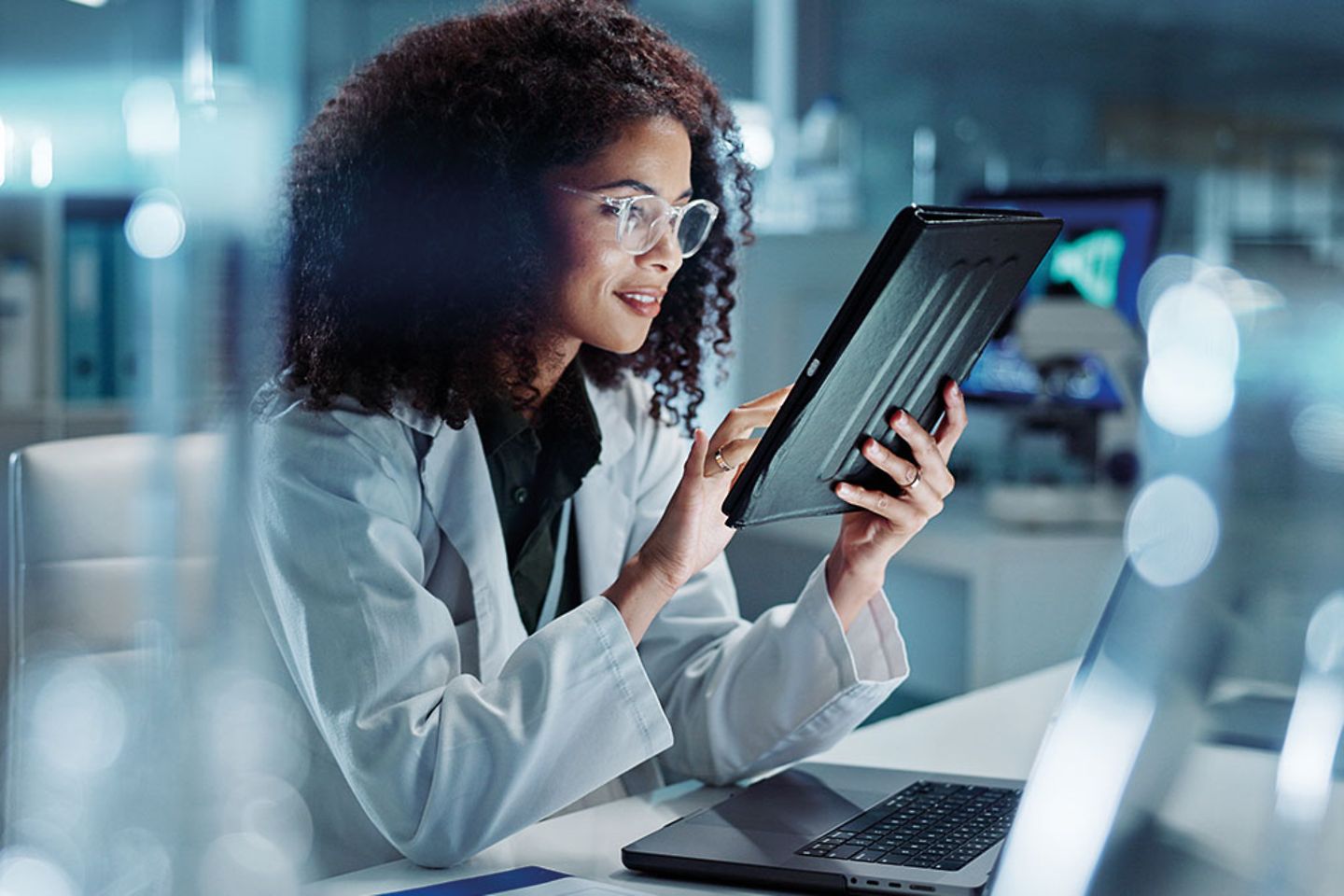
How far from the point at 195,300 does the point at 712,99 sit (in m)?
1.18

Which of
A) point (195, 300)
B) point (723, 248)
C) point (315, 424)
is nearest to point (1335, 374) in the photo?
point (723, 248)

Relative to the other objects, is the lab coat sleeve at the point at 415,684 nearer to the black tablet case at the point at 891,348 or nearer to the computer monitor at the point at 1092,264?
the black tablet case at the point at 891,348

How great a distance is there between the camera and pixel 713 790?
1.14 meters

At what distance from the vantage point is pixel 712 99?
1.21 m

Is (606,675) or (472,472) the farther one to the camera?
(472,472)

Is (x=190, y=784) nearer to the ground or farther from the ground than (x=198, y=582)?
nearer to the ground

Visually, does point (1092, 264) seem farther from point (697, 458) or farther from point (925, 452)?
point (697, 458)

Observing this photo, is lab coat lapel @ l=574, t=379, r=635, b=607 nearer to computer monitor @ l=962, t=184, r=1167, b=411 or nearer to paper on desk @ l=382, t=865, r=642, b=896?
paper on desk @ l=382, t=865, r=642, b=896

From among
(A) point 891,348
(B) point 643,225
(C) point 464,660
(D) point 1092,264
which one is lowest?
(C) point 464,660

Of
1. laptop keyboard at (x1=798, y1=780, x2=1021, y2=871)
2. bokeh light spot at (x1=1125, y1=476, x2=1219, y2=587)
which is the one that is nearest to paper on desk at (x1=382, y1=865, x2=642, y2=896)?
laptop keyboard at (x1=798, y1=780, x2=1021, y2=871)

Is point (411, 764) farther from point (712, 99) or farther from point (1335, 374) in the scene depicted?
point (1335, 374)

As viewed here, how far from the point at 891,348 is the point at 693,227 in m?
0.26

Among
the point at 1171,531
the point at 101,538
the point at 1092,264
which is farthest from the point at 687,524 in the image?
the point at 1092,264

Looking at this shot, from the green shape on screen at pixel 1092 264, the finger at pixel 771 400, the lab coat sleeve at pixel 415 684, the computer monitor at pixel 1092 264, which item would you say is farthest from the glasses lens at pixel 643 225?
the green shape on screen at pixel 1092 264
